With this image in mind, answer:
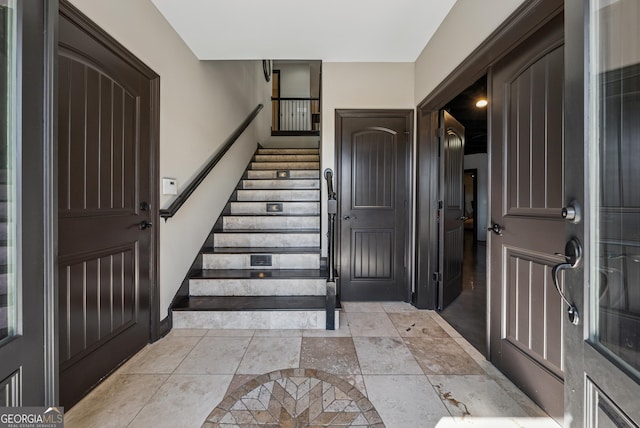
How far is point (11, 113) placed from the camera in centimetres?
78

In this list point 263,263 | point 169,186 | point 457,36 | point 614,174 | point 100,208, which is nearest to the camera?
point 614,174

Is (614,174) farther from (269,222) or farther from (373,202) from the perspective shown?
(269,222)

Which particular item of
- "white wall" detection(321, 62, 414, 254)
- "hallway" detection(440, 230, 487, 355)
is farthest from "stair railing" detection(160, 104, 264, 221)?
"hallway" detection(440, 230, 487, 355)

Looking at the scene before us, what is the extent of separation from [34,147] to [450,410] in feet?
6.67

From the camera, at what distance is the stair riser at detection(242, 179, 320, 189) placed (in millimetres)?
3881

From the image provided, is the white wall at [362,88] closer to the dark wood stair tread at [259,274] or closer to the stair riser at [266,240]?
the stair riser at [266,240]

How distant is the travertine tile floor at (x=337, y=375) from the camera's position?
4.35 ft

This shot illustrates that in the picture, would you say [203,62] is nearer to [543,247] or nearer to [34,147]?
[34,147]

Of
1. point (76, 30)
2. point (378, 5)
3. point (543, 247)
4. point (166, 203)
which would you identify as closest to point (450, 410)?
point (543, 247)

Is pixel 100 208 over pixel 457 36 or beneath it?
beneath

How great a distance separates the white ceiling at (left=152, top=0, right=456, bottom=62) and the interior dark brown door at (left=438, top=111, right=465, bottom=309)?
890 mm

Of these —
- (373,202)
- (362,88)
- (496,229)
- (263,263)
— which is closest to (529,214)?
(496,229)

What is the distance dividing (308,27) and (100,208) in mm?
2020

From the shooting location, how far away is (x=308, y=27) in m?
2.19
